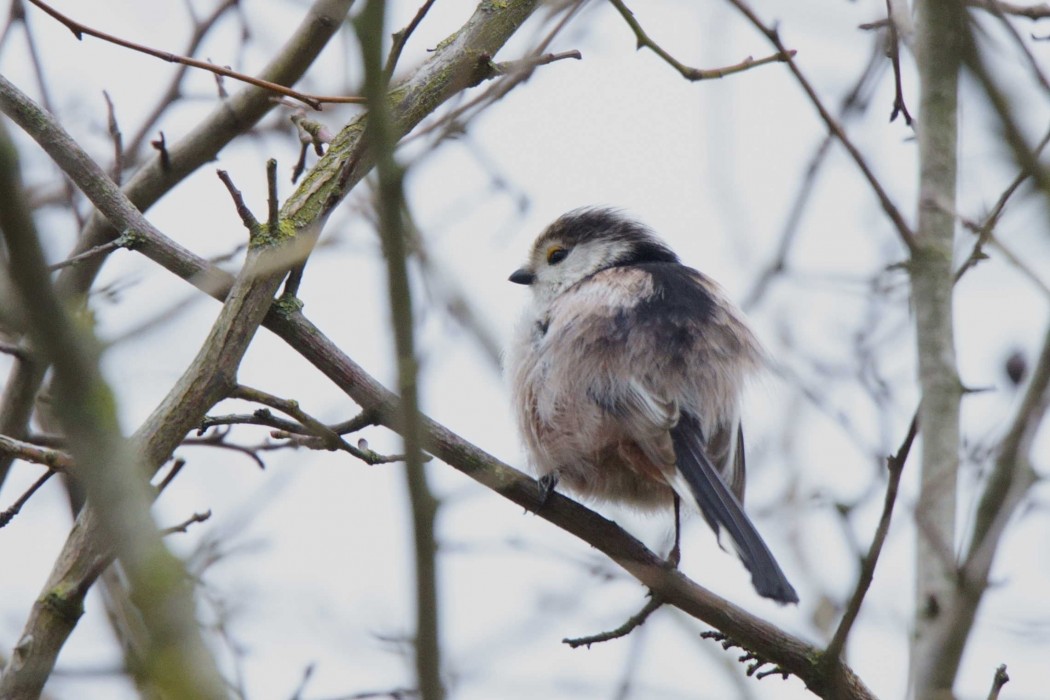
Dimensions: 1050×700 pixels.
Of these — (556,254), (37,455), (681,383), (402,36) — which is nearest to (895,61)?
(681,383)

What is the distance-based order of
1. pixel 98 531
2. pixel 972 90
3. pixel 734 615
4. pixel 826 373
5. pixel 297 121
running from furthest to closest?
pixel 826 373 < pixel 297 121 < pixel 734 615 < pixel 98 531 < pixel 972 90

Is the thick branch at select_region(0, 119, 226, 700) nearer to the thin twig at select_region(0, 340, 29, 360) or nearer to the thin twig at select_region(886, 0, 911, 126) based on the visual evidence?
the thin twig at select_region(0, 340, 29, 360)

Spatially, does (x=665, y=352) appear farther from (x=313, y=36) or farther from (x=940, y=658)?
(x=940, y=658)

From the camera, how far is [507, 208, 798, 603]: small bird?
141 inches

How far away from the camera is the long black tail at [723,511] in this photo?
9.47 feet

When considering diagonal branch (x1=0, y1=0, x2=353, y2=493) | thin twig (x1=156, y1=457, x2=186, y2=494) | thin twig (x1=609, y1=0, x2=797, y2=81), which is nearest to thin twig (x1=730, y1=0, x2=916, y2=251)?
thin twig (x1=609, y1=0, x2=797, y2=81)

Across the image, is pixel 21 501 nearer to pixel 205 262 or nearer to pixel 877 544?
pixel 205 262

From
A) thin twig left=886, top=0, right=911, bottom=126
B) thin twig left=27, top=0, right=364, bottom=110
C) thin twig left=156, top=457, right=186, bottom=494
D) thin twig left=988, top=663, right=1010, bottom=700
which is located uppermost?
thin twig left=886, top=0, right=911, bottom=126

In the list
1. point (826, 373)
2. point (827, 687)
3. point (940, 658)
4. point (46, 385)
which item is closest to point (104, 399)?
point (940, 658)

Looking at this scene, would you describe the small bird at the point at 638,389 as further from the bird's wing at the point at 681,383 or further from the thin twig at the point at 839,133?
the thin twig at the point at 839,133

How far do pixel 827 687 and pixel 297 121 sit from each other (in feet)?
6.69

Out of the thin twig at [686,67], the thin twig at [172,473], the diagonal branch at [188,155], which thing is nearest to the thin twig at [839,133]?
the thin twig at [686,67]

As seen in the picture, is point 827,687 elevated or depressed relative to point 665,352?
depressed

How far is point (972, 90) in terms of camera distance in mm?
2139
